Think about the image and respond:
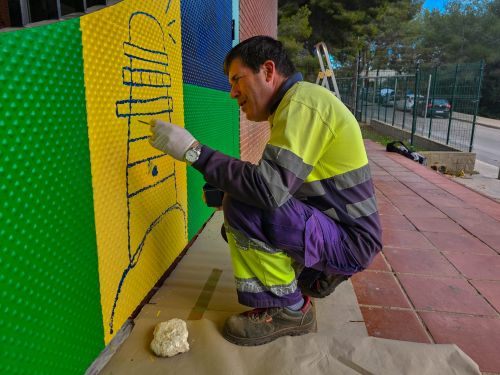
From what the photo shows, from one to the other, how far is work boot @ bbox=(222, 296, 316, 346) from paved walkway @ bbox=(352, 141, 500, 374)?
1.19 ft

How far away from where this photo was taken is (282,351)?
164cm

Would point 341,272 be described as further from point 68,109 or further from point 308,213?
point 68,109

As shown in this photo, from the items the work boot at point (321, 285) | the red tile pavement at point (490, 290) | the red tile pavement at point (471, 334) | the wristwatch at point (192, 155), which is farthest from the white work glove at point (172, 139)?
the red tile pavement at point (490, 290)

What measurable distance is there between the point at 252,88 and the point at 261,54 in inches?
5.9

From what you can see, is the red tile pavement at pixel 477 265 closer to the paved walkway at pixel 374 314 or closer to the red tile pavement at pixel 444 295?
the paved walkway at pixel 374 314

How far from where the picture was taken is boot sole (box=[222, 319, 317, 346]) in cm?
168

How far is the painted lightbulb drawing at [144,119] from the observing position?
1669 mm

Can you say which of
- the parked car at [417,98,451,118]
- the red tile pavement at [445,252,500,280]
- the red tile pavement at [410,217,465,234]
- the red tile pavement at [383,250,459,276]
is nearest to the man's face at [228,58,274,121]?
the red tile pavement at [383,250,459,276]

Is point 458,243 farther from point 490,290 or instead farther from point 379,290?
point 379,290

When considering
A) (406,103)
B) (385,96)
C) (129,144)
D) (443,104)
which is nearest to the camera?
(129,144)

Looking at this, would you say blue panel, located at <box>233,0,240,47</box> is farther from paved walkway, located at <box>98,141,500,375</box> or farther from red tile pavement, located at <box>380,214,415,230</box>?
red tile pavement, located at <box>380,214,415,230</box>

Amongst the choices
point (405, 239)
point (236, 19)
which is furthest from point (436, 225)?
point (236, 19)

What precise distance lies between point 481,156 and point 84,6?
1400cm

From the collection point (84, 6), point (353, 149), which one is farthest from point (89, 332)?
point (353, 149)
